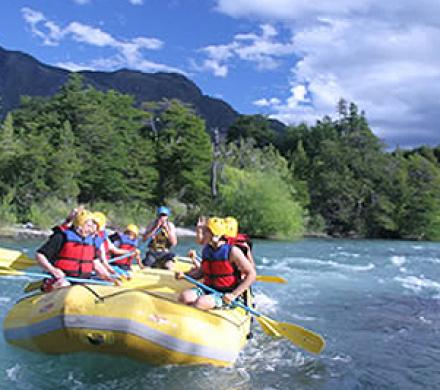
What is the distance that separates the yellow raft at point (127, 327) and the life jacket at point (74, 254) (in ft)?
1.22

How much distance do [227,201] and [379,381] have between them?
2326 cm

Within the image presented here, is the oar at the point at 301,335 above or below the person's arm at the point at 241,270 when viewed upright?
below

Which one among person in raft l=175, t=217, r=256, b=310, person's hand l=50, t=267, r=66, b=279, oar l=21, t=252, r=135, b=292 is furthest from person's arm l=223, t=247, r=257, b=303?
oar l=21, t=252, r=135, b=292

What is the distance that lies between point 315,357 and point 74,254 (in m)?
2.60

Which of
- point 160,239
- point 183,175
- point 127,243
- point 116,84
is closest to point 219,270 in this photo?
point 127,243

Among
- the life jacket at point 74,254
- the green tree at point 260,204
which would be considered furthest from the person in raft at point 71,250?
the green tree at point 260,204

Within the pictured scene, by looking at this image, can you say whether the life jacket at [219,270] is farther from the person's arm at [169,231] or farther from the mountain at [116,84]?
the mountain at [116,84]

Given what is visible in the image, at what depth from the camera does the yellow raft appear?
4152mm

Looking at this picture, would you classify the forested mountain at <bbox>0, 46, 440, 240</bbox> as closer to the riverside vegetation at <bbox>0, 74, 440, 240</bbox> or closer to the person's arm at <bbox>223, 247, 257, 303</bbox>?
the riverside vegetation at <bbox>0, 74, 440, 240</bbox>

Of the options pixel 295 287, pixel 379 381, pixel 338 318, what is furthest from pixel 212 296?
pixel 295 287

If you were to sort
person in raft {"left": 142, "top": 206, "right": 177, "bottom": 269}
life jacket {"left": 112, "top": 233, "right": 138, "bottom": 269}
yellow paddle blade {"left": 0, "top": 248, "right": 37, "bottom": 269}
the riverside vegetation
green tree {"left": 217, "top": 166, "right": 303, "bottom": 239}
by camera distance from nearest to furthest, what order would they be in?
yellow paddle blade {"left": 0, "top": 248, "right": 37, "bottom": 269}, life jacket {"left": 112, "top": 233, "right": 138, "bottom": 269}, person in raft {"left": 142, "top": 206, "right": 177, "bottom": 269}, the riverside vegetation, green tree {"left": 217, "top": 166, "right": 303, "bottom": 239}

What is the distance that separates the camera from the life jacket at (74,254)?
487 cm

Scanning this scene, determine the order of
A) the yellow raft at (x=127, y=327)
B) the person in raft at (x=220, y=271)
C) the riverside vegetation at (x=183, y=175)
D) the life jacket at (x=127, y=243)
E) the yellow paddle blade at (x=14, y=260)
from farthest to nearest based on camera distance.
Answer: the riverside vegetation at (x=183, y=175) < the life jacket at (x=127, y=243) < the yellow paddle blade at (x=14, y=260) < the person in raft at (x=220, y=271) < the yellow raft at (x=127, y=327)

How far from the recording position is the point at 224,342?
4496 mm
